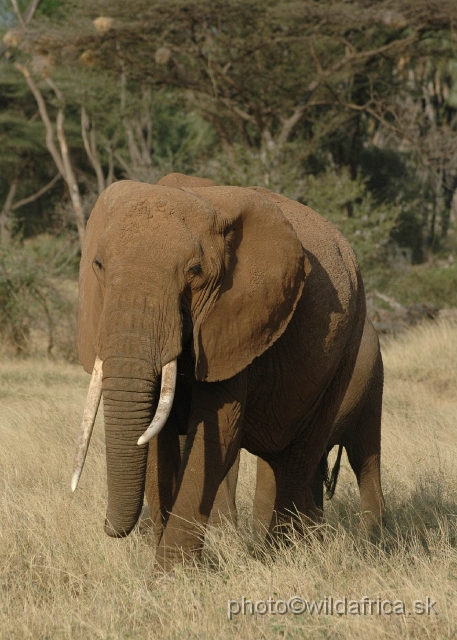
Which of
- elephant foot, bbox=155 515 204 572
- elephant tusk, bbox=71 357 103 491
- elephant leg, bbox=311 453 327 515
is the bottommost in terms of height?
elephant leg, bbox=311 453 327 515

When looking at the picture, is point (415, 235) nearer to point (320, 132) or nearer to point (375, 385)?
point (320, 132)

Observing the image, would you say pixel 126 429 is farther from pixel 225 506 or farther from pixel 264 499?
pixel 264 499

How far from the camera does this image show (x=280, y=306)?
4.64m

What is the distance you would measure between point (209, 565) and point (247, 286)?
1.30 metres

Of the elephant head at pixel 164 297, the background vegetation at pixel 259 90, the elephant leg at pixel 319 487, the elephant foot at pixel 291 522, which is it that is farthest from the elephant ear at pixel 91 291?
the background vegetation at pixel 259 90

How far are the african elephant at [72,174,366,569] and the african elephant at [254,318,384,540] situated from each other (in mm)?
658

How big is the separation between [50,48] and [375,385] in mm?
12672

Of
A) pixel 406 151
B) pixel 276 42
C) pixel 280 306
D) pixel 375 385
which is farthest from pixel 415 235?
pixel 280 306

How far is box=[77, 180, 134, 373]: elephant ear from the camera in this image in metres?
4.37

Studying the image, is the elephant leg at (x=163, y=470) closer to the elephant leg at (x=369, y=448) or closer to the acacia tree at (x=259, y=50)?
the elephant leg at (x=369, y=448)

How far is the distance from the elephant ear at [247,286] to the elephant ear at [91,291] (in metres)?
0.40

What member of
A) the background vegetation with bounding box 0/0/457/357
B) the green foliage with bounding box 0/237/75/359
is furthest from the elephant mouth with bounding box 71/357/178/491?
the background vegetation with bounding box 0/0/457/357

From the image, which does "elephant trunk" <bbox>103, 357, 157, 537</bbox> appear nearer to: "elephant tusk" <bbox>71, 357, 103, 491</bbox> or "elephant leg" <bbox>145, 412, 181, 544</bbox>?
"elephant tusk" <bbox>71, 357, 103, 491</bbox>

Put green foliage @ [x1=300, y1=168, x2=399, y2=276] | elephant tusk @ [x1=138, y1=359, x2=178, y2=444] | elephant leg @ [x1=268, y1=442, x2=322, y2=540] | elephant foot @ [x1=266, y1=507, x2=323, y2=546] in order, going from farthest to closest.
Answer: green foliage @ [x1=300, y1=168, x2=399, y2=276] → elephant leg @ [x1=268, y1=442, x2=322, y2=540] → elephant foot @ [x1=266, y1=507, x2=323, y2=546] → elephant tusk @ [x1=138, y1=359, x2=178, y2=444]
